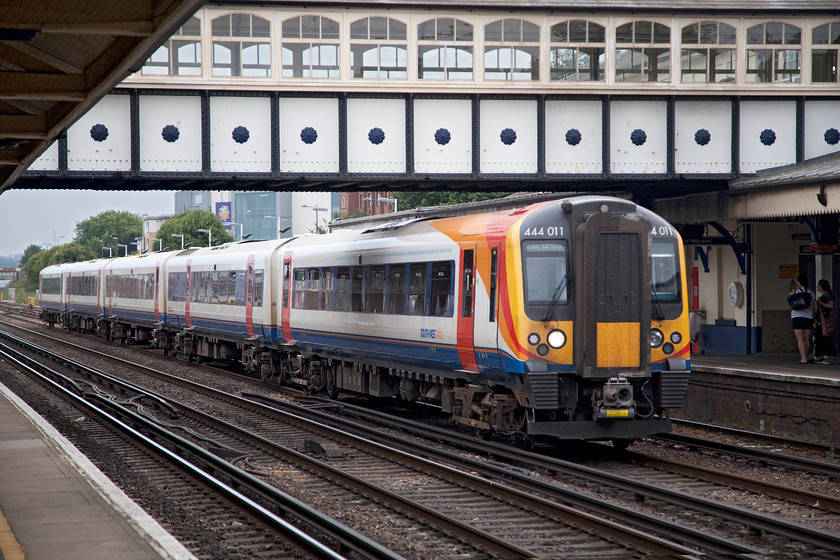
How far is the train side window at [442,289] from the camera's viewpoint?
13.4 meters

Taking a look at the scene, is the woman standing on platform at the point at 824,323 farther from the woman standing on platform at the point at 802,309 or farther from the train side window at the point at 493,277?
the train side window at the point at 493,277

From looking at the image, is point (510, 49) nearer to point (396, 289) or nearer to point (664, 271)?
point (396, 289)

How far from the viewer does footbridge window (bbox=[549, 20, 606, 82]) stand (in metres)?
20.1

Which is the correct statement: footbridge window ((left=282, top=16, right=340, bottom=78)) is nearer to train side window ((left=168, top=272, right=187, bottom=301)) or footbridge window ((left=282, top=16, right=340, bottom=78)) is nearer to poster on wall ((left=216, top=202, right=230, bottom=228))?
train side window ((left=168, top=272, right=187, bottom=301))

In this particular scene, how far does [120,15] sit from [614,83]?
14.7 metres

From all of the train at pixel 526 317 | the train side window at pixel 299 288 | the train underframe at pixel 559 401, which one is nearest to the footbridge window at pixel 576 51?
the train at pixel 526 317

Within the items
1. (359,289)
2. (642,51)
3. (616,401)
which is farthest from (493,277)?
(642,51)

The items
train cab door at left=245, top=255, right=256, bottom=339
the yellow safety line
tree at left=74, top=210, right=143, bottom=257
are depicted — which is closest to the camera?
the yellow safety line

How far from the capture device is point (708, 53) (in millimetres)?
20312

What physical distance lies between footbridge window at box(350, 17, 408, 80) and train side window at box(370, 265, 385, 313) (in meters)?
5.55

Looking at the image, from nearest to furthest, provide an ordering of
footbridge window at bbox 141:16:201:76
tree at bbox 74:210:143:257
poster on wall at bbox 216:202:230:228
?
footbridge window at bbox 141:16:201:76
tree at bbox 74:210:143:257
poster on wall at bbox 216:202:230:228

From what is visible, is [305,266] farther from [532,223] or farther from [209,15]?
[532,223]

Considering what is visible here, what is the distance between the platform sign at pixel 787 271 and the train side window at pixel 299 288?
388 inches

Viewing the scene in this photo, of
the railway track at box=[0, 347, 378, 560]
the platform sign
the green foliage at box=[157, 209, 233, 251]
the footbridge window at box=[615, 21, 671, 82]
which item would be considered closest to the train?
the railway track at box=[0, 347, 378, 560]
